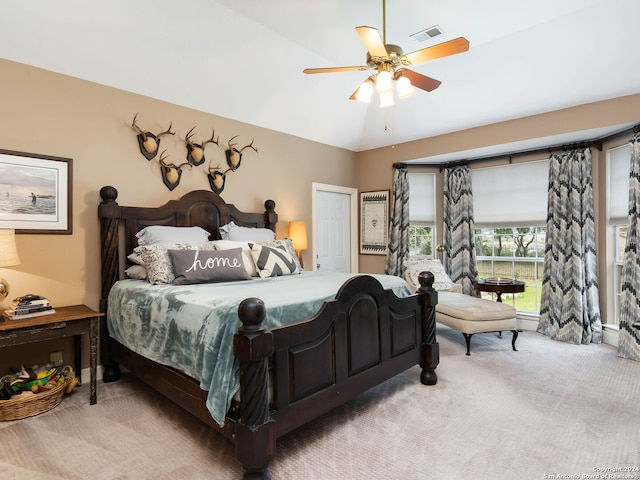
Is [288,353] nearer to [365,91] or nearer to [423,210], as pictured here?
[365,91]

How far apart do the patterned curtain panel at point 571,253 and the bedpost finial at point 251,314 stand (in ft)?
13.4

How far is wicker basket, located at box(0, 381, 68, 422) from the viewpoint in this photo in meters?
2.40

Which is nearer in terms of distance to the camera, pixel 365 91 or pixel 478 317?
pixel 365 91

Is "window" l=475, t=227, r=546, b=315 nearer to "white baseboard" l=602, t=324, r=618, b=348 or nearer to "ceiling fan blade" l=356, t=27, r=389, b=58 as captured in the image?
"white baseboard" l=602, t=324, r=618, b=348

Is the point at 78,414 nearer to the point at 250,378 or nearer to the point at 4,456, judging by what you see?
the point at 4,456

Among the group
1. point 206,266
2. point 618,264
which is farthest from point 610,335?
point 206,266

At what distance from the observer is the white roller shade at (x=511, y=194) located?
4.65 meters

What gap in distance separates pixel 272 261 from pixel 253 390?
70.6 inches

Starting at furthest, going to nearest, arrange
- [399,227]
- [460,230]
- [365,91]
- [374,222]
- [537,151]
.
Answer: [374,222] → [399,227] → [460,230] → [537,151] → [365,91]

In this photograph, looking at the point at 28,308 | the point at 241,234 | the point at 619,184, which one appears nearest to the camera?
the point at 28,308

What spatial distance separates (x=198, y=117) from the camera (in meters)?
3.89

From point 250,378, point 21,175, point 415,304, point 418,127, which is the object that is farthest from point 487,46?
point 21,175

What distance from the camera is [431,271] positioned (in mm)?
4891

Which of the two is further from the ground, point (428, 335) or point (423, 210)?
point (423, 210)
